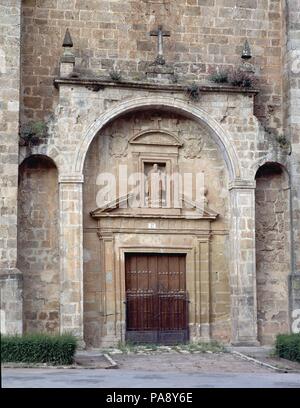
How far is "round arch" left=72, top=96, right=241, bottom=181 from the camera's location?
70.4 feet

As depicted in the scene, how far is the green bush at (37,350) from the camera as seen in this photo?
17.3m

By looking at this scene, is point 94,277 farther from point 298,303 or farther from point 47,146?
point 298,303

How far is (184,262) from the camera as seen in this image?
2228 centimetres

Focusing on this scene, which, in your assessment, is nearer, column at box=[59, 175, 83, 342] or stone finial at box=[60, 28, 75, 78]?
column at box=[59, 175, 83, 342]

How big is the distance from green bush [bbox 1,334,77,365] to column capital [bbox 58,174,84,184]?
4.60 meters

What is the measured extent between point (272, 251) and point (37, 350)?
7.48 m

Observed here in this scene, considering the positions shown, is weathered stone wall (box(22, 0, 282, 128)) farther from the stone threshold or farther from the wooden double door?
the wooden double door

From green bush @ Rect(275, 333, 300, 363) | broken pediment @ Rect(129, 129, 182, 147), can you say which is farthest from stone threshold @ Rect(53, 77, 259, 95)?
green bush @ Rect(275, 333, 300, 363)

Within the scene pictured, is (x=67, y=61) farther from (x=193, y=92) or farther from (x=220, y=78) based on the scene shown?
(x=220, y=78)

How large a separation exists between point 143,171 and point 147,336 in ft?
12.9

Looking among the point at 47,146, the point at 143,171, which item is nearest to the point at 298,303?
the point at 143,171

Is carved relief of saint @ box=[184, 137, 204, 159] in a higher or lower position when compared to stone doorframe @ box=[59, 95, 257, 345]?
higher

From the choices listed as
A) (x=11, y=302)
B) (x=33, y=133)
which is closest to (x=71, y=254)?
(x=11, y=302)

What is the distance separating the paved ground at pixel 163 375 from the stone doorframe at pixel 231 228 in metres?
1.86
